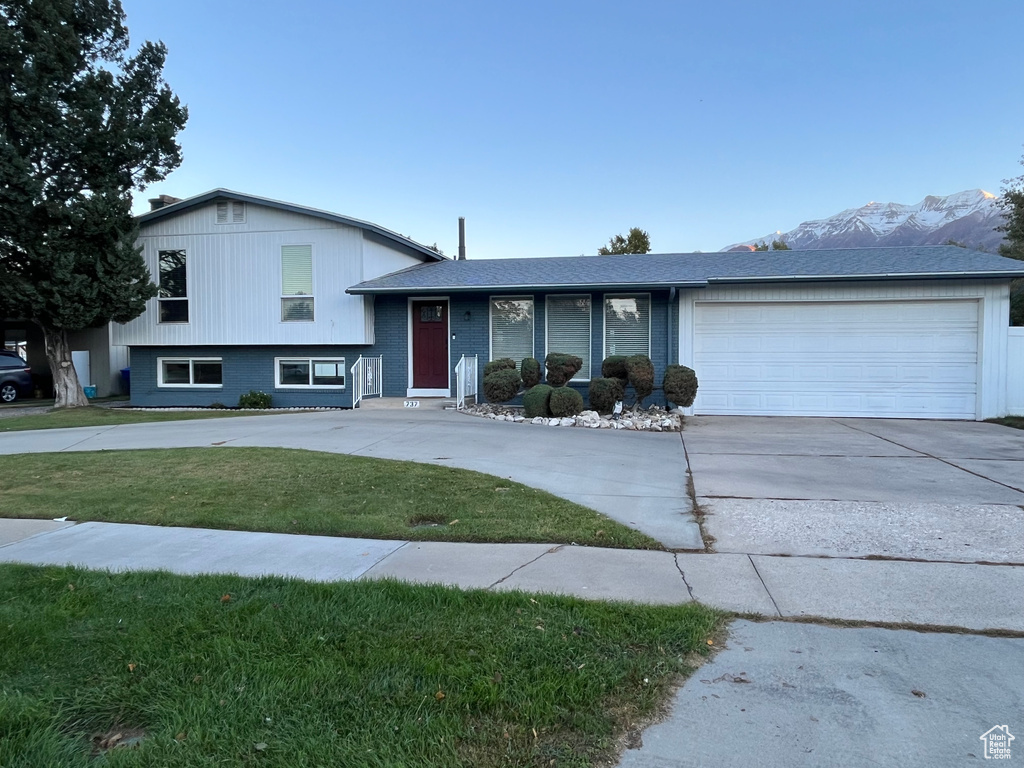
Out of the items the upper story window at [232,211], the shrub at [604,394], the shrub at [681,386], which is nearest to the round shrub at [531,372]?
the shrub at [604,394]

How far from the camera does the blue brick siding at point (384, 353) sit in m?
15.7

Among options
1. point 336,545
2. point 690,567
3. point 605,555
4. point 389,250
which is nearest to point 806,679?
point 690,567

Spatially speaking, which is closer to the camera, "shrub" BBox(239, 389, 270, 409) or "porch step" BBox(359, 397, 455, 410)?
"porch step" BBox(359, 397, 455, 410)

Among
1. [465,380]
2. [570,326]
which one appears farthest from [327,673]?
[570,326]

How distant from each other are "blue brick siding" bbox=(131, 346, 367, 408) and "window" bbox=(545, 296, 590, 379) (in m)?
4.90

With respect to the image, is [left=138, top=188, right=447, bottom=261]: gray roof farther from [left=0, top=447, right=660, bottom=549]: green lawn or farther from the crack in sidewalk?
the crack in sidewalk

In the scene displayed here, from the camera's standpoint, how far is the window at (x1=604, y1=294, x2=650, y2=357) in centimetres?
1580

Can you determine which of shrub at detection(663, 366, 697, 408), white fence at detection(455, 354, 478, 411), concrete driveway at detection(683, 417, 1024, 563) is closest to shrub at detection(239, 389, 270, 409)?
white fence at detection(455, 354, 478, 411)

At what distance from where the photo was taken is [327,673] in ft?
10.5

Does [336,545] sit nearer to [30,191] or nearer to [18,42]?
[30,191]

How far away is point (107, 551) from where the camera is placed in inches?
213

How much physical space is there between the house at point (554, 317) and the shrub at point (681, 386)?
131 cm

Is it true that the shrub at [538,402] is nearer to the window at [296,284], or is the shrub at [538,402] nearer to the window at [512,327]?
the window at [512,327]

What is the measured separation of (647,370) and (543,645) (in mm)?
11245
